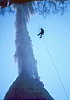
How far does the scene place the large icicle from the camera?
7212 mm

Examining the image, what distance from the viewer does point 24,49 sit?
26.1 feet

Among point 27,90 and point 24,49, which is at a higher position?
point 24,49

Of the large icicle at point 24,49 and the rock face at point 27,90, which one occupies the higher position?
the large icicle at point 24,49

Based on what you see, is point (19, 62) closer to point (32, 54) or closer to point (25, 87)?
point (32, 54)

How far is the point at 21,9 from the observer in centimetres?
667

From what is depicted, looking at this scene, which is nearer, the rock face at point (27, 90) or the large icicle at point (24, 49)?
the large icicle at point (24, 49)

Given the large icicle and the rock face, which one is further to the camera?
the rock face

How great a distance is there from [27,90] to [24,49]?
2257 millimetres

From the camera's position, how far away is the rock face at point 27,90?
26.2 ft

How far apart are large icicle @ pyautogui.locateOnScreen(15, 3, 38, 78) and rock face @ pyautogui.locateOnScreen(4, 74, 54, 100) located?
22.3 inches

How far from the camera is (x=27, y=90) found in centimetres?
821

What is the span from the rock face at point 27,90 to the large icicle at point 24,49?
1.86 ft

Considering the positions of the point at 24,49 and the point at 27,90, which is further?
the point at 27,90

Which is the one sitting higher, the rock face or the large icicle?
the large icicle
